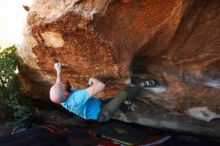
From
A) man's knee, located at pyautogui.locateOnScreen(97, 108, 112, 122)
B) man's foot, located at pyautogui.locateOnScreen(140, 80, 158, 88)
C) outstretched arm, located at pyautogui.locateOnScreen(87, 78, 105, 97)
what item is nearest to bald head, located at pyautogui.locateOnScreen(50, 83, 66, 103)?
outstretched arm, located at pyautogui.locateOnScreen(87, 78, 105, 97)

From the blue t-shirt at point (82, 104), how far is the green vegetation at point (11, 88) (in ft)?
7.21

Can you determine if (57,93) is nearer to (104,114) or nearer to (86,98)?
(86,98)

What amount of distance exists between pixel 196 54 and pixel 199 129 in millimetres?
2309

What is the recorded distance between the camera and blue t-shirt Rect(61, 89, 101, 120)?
596cm

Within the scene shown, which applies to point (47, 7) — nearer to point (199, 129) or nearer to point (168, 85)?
point (168, 85)

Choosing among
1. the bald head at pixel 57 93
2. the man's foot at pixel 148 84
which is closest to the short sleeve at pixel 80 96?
the bald head at pixel 57 93

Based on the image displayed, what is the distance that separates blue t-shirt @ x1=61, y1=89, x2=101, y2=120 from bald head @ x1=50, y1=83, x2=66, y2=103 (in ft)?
0.63

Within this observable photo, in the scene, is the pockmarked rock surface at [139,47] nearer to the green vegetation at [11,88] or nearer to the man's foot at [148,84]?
the man's foot at [148,84]

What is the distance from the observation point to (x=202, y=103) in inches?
272

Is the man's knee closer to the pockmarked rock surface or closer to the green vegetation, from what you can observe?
the pockmarked rock surface

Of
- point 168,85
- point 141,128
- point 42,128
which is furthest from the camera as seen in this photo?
point 141,128

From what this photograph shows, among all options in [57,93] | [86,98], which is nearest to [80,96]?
[86,98]

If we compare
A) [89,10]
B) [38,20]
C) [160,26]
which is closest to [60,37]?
[38,20]

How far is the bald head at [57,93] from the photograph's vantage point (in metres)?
5.79
